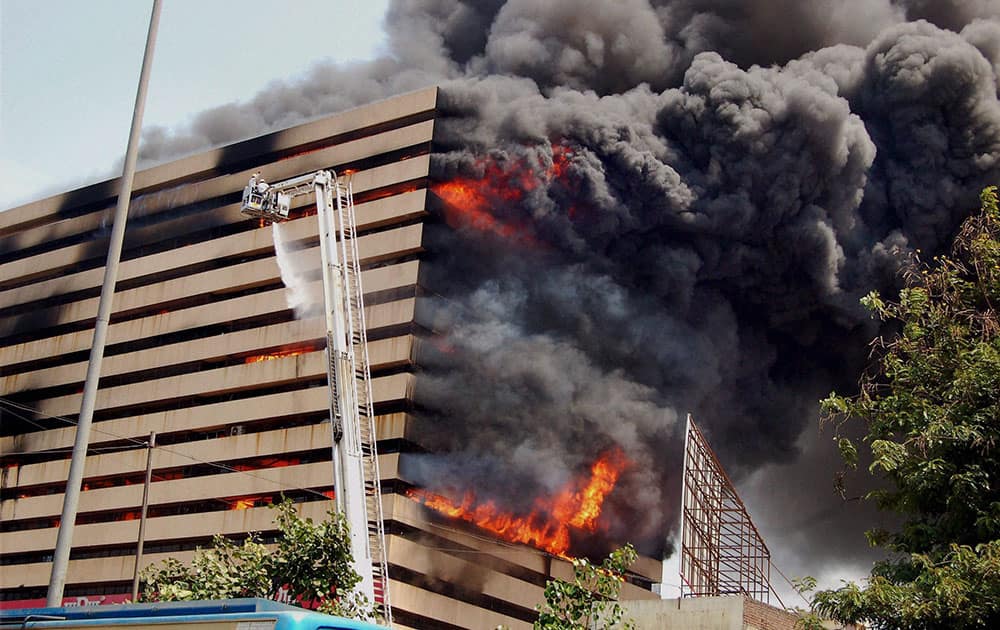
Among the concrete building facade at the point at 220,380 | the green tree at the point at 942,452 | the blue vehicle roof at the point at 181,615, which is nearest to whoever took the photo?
the blue vehicle roof at the point at 181,615

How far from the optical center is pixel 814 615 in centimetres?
1236

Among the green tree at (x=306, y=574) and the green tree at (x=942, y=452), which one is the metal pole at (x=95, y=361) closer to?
the green tree at (x=306, y=574)

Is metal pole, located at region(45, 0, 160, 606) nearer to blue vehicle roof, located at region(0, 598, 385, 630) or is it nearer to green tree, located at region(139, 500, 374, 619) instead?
blue vehicle roof, located at region(0, 598, 385, 630)

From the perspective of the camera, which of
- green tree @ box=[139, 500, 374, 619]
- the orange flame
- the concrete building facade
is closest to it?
green tree @ box=[139, 500, 374, 619]

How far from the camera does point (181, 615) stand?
30.1ft

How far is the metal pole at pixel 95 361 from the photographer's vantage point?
506 inches

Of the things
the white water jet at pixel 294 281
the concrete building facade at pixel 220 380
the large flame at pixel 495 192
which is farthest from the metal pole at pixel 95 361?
the white water jet at pixel 294 281

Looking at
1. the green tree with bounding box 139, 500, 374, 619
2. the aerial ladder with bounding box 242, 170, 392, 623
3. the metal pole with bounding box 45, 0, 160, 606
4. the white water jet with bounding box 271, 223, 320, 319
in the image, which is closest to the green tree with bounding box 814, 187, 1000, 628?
the green tree with bounding box 139, 500, 374, 619

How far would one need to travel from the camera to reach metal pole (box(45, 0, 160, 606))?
42.1 feet

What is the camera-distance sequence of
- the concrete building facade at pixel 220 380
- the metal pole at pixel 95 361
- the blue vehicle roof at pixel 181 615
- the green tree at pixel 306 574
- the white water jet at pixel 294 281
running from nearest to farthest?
the blue vehicle roof at pixel 181 615, the metal pole at pixel 95 361, the green tree at pixel 306 574, the concrete building facade at pixel 220 380, the white water jet at pixel 294 281

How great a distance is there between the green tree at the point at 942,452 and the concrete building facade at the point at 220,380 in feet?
112

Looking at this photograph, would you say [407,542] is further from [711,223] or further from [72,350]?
[72,350]

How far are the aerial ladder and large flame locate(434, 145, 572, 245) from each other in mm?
→ 17630

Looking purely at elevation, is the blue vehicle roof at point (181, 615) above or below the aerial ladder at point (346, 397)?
below
